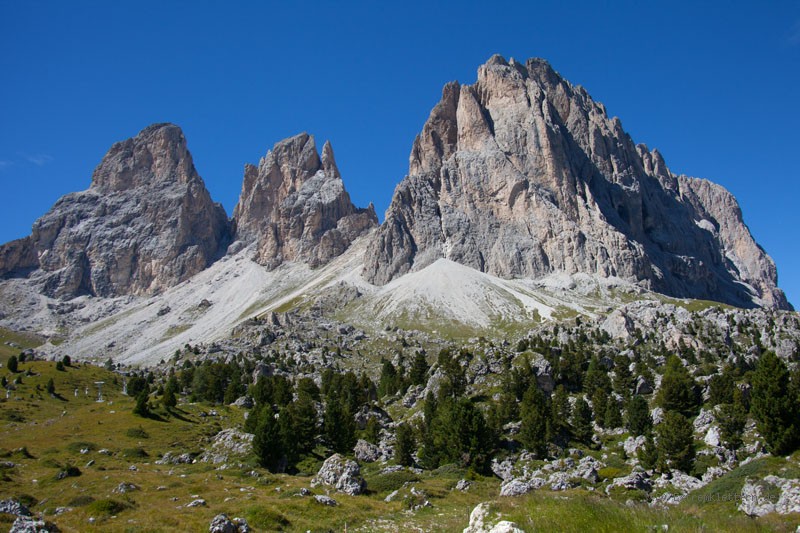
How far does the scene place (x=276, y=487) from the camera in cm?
4600

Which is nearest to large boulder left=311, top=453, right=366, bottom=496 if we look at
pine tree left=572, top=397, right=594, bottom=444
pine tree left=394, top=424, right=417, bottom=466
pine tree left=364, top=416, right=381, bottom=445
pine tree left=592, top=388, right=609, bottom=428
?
pine tree left=394, top=424, right=417, bottom=466

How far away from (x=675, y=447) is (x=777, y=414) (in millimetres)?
10486

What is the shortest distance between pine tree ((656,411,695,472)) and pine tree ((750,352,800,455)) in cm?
726

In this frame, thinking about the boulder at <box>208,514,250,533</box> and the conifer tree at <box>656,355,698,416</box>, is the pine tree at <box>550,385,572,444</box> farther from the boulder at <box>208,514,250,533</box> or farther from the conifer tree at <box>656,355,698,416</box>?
the boulder at <box>208,514,250,533</box>

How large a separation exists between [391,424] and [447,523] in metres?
61.5

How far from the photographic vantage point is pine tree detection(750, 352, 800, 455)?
163 ft

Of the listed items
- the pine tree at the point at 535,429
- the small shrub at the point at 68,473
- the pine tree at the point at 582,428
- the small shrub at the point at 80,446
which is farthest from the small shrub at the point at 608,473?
the small shrub at the point at 80,446

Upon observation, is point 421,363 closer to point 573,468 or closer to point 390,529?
point 573,468

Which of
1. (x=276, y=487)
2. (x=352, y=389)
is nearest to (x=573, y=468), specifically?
(x=276, y=487)

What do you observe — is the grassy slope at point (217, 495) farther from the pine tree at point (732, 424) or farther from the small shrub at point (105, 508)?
the pine tree at point (732, 424)

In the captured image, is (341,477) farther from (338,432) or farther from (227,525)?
(338,432)

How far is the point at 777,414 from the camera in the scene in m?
51.1

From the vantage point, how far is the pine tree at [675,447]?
5316cm

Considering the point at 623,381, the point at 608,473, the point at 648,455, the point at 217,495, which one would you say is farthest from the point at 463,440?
the point at 623,381
